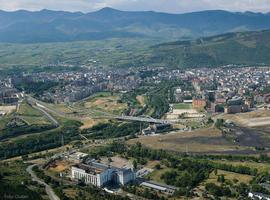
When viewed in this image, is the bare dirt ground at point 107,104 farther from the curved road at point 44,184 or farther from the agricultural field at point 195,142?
the curved road at point 44,184

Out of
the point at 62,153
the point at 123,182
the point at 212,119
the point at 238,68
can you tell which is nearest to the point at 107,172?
the point at 123,182

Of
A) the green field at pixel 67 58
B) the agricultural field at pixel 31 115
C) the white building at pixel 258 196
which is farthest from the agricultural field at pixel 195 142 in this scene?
the green field at pixel 67 58

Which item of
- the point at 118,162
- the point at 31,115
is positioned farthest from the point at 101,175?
the point at 31,115

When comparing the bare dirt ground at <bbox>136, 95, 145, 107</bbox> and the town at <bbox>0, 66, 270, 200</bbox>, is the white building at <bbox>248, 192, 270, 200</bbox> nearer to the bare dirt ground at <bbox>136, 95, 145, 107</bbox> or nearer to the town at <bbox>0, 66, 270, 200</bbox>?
the town at <bbox>0, 66, 270, 200</bbox>

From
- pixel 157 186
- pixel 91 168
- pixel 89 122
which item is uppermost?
pixel 91 168

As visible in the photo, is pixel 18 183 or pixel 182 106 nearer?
pixel 18 183

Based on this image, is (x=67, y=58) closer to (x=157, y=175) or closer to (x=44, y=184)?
(x=157, y=175)

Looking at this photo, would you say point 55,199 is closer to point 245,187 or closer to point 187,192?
point 187,192

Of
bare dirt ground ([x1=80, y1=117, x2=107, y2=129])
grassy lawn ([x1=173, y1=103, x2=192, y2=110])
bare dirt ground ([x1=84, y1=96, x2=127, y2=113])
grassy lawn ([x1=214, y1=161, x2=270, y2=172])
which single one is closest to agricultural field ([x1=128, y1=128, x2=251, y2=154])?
grassy lawn ([x1=214, y1=161, x2=270, y2=172])
